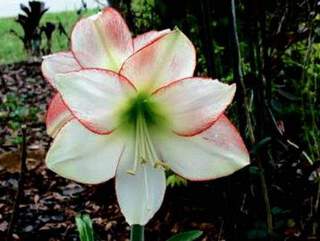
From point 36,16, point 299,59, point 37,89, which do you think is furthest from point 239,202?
point 36,16

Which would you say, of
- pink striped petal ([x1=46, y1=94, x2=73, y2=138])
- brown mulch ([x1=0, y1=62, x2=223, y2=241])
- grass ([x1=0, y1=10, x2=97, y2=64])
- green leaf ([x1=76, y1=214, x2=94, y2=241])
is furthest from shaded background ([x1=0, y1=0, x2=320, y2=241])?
grass ([x1=0, y1=10, x2=97, y2=64])

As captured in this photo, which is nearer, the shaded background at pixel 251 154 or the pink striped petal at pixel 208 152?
the pink striped petal at pixel 208 152

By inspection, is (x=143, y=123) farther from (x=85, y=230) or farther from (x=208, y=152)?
(x=85, y=230)

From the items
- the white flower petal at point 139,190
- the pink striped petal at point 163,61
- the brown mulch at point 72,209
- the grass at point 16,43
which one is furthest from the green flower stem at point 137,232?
the grass at point 16,43

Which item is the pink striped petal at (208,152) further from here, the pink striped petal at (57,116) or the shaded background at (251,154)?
the shaded background at (251,154)

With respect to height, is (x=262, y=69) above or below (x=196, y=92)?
below

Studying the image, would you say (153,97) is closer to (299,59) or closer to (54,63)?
(54,63)

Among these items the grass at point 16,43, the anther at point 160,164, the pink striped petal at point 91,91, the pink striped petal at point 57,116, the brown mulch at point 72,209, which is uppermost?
the pink striped petal at point 91,91

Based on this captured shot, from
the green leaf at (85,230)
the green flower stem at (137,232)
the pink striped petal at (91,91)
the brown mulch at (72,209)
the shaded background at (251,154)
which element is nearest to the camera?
the pink striped petal at (91,91)
